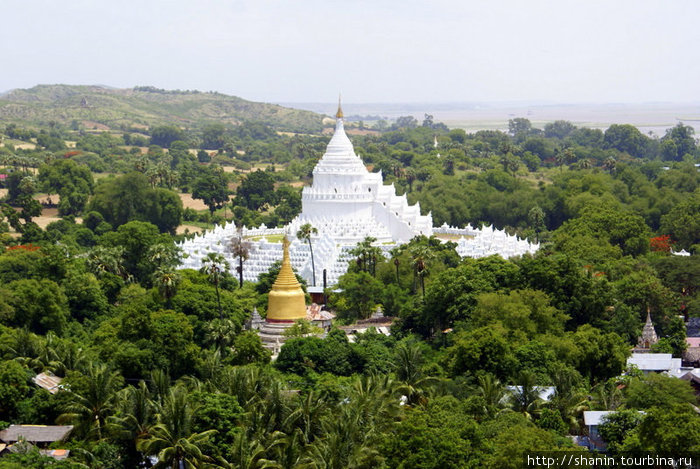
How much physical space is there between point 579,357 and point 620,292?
15830 mm

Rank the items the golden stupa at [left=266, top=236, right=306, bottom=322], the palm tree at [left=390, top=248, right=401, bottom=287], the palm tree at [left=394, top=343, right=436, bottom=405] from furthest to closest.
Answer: the palm tree at [left=390, top=248, right=401, bottom=287]
the golden stupa at [left=266, top=236, right=306, bottom=322]
the palm tree at [left=394, top=343, right=436, bottom=405]

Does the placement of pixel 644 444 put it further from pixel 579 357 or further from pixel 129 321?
pixel 129 321

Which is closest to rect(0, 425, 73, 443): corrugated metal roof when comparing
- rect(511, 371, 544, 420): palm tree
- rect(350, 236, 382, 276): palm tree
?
rect(511, 371, 544, 420): palm tree

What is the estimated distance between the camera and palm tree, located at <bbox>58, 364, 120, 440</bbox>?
58.3m

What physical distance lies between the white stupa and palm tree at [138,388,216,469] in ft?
141

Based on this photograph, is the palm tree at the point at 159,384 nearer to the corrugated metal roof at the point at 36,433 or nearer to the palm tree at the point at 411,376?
the corrugated metal roof at the point at 36,433

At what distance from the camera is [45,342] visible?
6925 cm

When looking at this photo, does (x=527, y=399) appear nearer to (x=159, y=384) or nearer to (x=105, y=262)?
(x=159, y=384)

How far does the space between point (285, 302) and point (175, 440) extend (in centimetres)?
2702

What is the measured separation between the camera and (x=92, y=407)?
58812mm

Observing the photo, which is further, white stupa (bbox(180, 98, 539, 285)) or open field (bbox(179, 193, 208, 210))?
open field (bbox(179, 193, 208, 210))

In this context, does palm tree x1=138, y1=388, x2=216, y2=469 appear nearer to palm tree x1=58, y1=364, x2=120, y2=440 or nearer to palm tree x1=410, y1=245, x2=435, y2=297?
palm tree x1=58, y1=364, x2=120, y2=440

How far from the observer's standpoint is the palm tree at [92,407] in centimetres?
5828

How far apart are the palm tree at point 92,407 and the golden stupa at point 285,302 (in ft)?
70.4
